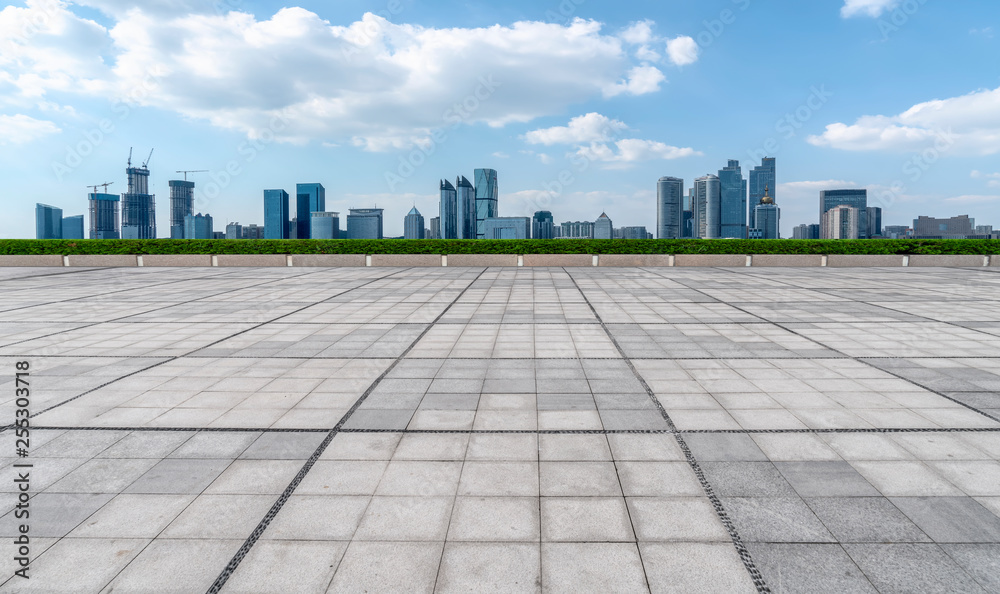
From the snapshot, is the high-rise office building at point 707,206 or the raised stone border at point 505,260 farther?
the high-rise office building at point 707,206

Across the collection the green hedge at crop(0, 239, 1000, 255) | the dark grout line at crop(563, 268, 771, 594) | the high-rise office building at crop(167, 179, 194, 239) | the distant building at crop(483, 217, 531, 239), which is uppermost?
the high-rise office building at crop(167, 179, 194, 239)

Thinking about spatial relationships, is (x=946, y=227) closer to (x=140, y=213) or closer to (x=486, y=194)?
(x=486, y=194)

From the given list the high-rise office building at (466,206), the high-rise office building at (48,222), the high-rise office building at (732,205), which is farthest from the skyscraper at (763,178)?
the high-rise office building at (48,222)

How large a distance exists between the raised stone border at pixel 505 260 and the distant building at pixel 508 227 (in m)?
10.6

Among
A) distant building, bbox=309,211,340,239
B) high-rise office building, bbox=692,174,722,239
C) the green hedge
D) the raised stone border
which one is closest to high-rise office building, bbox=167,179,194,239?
distant building, bbox=309,211,340,239

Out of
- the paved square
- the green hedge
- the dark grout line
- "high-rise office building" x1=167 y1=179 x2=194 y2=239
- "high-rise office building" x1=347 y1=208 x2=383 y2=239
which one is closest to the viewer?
the dark grout line

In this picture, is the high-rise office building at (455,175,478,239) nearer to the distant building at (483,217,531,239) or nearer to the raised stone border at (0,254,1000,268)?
the distant building at (483,217,531,239)

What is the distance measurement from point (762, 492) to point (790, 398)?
2483 millimetres

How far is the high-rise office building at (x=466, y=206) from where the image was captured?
172 feet

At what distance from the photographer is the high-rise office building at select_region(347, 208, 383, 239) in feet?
156

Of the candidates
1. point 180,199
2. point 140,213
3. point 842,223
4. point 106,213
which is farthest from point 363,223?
point 180,199

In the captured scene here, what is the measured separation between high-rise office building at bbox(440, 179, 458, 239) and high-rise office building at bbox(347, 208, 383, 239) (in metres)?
6.17

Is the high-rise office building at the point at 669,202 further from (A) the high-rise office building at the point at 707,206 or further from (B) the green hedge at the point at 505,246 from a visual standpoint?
(B) the green hedge at the point at 505,246

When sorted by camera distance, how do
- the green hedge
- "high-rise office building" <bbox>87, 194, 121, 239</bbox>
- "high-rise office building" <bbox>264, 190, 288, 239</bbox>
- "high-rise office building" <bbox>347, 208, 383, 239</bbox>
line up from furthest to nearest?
"high-rise office building" <bbox>87, 194, 121, 239</bbox> → "high-rise office building" <bbox>264, 190, 288, 239</bbox> → "high-rise office building" <bbox>347, 208, 383, 239</bbox> → the green hedge
